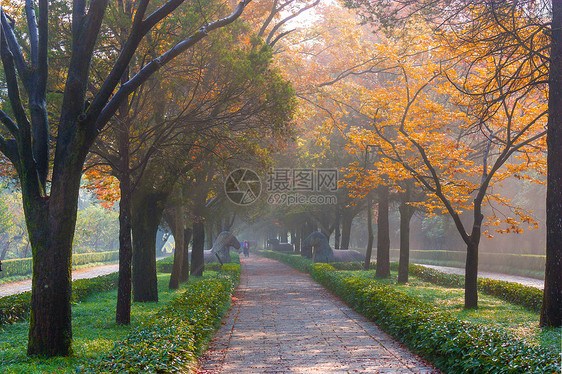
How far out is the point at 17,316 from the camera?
10.5 meters

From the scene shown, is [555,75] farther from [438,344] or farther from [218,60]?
[218,60]

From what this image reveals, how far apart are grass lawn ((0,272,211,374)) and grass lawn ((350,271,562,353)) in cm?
613

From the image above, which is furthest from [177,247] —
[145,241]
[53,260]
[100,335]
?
→ [53,260]

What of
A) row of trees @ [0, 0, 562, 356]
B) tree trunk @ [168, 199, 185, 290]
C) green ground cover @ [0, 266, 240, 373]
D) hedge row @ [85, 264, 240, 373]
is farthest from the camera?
tree trunk @ [168, 199, 185, 290]

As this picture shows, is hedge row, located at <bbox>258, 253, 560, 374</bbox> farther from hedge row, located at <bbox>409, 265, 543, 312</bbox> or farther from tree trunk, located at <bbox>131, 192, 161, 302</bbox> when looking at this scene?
tree trunk, located at <bbox>131, 192, 161, 302</bbox>

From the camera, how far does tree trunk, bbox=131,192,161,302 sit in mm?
13523

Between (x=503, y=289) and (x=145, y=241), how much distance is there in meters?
9.99

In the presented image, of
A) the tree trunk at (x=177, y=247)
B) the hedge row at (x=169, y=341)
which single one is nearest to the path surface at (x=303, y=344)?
the hedge row at (x=169, y=341)

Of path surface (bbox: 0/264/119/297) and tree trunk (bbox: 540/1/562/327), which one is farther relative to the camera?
path surface (bbox: 0/264/119/297)

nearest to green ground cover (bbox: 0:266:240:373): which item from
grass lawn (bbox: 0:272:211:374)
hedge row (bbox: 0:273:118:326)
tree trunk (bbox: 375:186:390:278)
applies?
grass lawn (bbox: 0:272:211:374)

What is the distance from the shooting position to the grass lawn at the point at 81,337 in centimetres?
614

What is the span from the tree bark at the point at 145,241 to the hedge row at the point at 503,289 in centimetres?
952

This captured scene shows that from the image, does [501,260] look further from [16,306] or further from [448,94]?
[16,306]

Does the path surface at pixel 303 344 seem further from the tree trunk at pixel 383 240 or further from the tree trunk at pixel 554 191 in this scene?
the tree trunk at pixel 383 240
